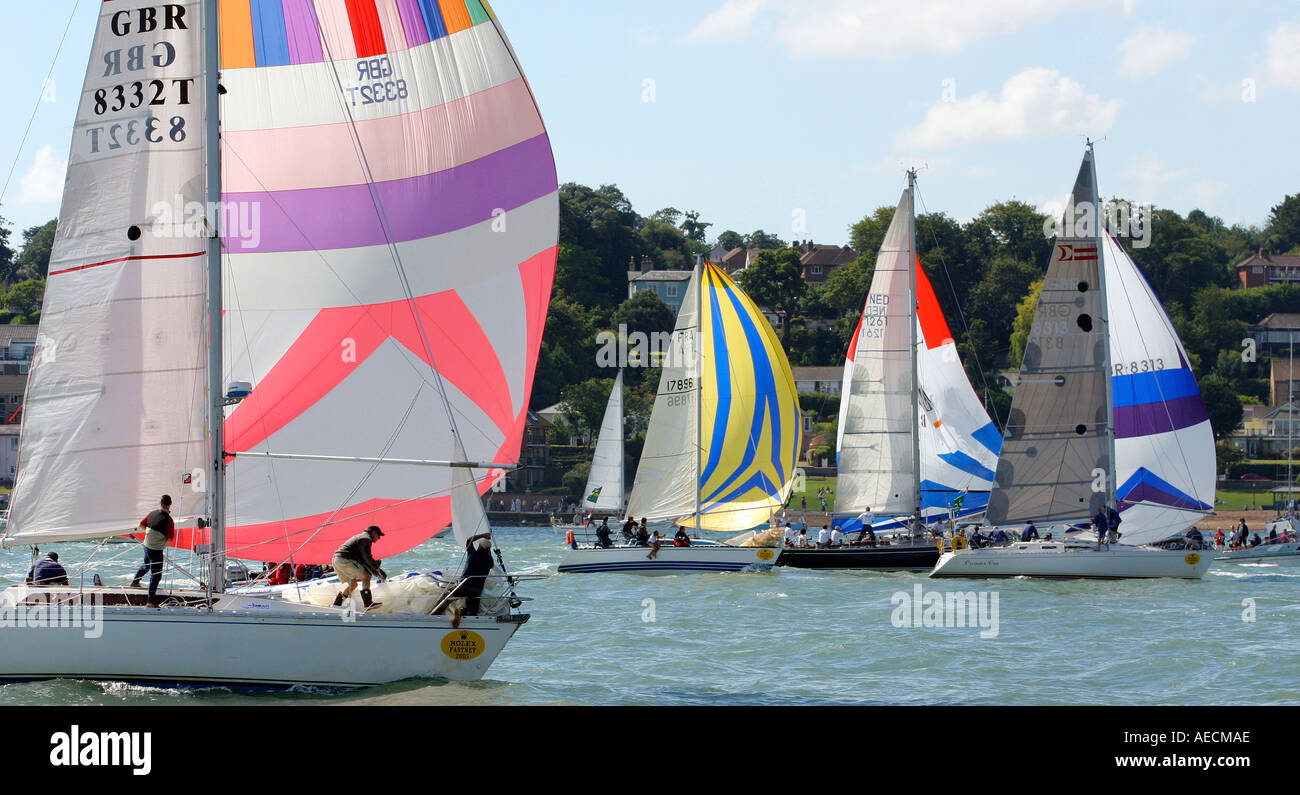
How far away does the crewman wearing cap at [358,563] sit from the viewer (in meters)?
14.9

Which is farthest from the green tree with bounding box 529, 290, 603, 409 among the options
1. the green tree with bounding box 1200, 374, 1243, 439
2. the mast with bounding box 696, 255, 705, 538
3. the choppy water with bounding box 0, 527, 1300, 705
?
the choppy water with bounding box 0, 527, 1300, 705

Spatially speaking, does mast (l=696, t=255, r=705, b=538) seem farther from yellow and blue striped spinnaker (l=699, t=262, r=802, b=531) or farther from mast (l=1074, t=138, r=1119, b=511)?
mast (l=1074, t=138, r=1119, b=511)

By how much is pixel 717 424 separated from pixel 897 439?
453cm

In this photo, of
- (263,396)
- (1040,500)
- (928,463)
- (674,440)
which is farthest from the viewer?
(928,463)

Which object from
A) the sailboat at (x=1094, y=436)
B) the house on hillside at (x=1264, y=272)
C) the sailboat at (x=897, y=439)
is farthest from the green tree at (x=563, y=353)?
the house on hillside at (x=1264, y=272)

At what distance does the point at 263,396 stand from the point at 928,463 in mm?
26717

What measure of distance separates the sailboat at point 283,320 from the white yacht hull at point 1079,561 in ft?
58.1

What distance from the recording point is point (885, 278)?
124ft

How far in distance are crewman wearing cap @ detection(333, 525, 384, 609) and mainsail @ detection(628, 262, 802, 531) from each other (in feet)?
70.9

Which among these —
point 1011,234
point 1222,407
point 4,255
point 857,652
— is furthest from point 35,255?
point 857,652

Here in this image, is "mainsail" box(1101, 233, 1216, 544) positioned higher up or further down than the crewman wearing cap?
higher up

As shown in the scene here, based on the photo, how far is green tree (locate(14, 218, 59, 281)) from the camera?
12988cm
